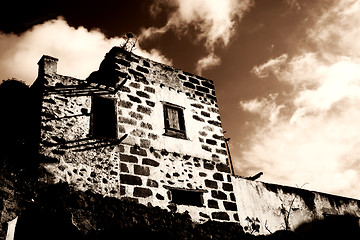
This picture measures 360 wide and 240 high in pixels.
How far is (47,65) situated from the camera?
26.3 ft

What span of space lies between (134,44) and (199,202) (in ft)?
15.4

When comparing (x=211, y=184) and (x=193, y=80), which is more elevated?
(x=193, y=80)

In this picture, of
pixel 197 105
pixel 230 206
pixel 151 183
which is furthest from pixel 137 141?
pixel 230 206

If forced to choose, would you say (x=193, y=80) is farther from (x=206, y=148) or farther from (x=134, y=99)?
(x=134, y=99)

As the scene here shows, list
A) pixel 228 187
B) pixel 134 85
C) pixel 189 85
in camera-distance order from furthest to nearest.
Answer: pixel 189 85 → pixel 228 187 → pixel 134 85

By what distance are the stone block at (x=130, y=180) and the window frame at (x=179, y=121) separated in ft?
5.31

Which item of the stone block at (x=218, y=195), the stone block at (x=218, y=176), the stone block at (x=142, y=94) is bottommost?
the stone block at (x=218, y=195)

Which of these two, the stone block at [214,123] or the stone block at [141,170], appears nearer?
the stone block at [141,170]

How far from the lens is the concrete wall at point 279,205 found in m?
9.52

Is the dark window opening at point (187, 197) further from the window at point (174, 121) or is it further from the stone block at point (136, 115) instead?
the stone block at point (136, 115)

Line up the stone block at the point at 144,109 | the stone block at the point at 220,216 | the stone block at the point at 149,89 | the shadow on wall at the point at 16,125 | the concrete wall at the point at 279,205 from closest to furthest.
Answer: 1. the shadow on wall at the point at 16,125
2. the stone block at the point at 220,216
3. the stone block at the point at 144,109
4. the stone block at the point at 149,89
5. the concrete wall at the point at 279,205

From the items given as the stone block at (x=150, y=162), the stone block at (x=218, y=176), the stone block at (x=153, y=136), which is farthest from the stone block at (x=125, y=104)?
the stone block at (x=218, y=176)

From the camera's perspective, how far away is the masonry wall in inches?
286

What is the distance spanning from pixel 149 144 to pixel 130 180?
1.14 metres
